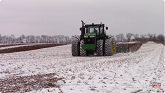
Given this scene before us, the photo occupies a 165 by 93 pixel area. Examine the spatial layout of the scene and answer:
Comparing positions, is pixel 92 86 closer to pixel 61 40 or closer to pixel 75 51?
pixel 75 51

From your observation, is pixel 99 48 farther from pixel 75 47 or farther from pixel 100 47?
pixel 75 47

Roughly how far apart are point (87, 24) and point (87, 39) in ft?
6.05

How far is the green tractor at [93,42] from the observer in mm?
13078

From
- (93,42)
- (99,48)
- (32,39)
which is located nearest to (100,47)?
(99,48)

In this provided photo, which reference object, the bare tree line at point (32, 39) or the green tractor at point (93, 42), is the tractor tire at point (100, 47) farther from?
the bare tree line at point (32, 39)

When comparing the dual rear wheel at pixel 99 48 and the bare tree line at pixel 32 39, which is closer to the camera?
the dual rear wheel at pixel 99 48

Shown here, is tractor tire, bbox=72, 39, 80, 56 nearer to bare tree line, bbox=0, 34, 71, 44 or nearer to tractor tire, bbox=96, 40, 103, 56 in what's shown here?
tractor tire, bbox=96, 40, 103, 56

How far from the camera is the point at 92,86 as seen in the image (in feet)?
14.4

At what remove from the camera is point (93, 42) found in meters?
13.2

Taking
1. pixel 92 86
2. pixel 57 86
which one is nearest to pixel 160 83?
pixel 92 86

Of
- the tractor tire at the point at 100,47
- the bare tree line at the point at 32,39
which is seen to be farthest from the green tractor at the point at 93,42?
the bare tree line at the point at 32,39

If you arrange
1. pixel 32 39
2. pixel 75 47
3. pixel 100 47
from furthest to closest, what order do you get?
pixel 32 39 < pixel 75 47 < pixel 100 47

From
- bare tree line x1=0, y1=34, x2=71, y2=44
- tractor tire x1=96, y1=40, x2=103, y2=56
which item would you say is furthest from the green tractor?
bare tree line x1=0, y1=34, x2=71, y2=44

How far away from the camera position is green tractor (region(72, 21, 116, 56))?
42.9ft
